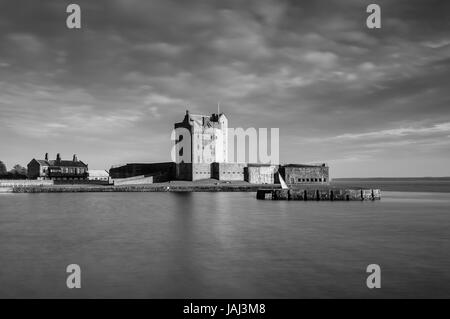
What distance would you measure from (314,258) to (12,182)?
83.0 m

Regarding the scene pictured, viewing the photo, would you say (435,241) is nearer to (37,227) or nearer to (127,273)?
(127,273)

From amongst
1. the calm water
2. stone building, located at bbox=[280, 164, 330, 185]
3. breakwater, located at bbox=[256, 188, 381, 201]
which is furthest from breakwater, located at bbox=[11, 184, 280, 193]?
the calm water

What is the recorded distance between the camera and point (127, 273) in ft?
48.8

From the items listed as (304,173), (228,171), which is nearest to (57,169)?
(228,171)

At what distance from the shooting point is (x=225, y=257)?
1800 centimetres

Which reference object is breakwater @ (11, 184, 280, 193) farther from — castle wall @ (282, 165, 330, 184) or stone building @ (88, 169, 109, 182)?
stone building @ (88, 169, 109, 182)

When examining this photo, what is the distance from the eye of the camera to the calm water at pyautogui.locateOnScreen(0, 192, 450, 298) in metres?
12.9

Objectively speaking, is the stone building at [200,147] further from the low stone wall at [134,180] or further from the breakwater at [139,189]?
the low stone wall at [134,180]

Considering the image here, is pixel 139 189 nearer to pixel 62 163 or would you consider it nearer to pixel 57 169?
pixel 57 169

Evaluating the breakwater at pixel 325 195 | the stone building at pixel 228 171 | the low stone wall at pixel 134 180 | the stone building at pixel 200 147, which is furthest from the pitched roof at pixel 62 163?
the breakwater at pixel 325 195

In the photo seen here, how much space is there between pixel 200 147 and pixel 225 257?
74.3 meters

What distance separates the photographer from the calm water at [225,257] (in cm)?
1286

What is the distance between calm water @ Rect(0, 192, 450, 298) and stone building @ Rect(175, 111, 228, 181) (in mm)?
57490
